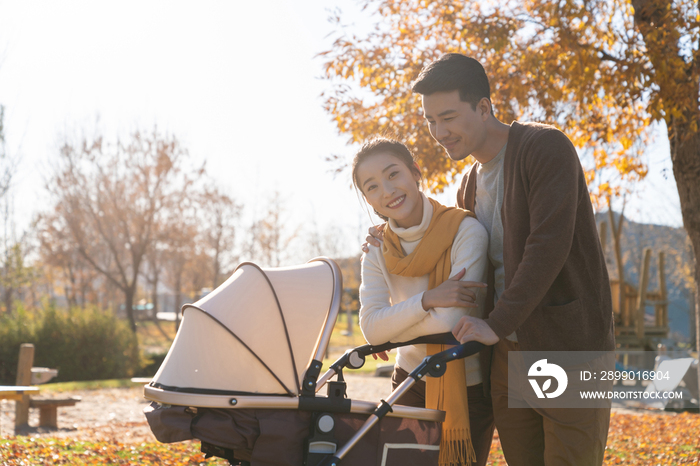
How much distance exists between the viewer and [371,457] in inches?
91.6

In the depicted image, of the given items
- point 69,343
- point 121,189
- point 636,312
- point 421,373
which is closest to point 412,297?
point 421,373

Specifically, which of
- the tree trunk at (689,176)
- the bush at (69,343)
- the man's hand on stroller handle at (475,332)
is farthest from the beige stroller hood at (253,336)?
the bush at (69,343)

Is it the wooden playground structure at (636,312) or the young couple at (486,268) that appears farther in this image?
the wooden playground structure at (636,312)

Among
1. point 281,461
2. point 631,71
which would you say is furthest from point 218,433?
point 631,71

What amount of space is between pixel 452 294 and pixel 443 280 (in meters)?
0.22

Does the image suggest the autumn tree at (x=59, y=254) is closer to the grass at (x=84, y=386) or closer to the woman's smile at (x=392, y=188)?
the grass at (x=84, y=386)

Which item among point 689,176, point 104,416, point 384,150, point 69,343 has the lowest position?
point 104,416

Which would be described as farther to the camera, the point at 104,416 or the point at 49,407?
the point at 104,416

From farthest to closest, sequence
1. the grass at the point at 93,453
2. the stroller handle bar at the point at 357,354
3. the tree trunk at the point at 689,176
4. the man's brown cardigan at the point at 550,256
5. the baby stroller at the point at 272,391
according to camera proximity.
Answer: the tree trunk at the point at 689,176 < the grass at the point at 93,453 < the stroller handle bar at the point at 357,354 < the man's brown cardigan at the point at 550,256 < the baby stroller at the point at 272,391

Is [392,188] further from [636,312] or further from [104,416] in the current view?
[636,312]

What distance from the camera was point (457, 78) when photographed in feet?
8.25

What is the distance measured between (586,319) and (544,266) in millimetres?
336

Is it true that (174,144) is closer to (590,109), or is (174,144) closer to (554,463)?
(590,109)

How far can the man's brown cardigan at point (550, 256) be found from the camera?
2.24m
